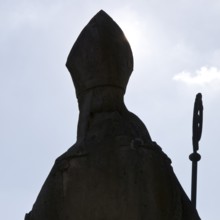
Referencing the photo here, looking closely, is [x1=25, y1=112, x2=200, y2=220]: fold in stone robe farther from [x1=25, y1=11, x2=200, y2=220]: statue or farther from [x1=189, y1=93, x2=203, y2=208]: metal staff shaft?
[x1=189, y1=93, x2=203, y2=208]: metal staff shaft

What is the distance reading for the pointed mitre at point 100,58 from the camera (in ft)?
24.9

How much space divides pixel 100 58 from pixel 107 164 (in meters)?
1.02

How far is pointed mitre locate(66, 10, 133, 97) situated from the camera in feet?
24.9

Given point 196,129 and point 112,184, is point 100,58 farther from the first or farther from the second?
point 196,129

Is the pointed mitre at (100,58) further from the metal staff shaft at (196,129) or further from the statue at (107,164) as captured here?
the metal staff shaft at (196,129)

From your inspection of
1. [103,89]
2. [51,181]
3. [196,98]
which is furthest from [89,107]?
[196,98]

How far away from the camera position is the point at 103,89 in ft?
24.7

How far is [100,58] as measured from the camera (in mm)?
7621

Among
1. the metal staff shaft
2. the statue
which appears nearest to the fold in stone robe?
the statue

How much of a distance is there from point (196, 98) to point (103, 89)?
53.4 inches

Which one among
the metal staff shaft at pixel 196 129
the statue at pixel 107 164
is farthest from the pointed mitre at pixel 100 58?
the metal staff shaft at pixel 196 129

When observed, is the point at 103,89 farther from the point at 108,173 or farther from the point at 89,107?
the point at 108,173

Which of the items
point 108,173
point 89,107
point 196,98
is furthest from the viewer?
point 196,98

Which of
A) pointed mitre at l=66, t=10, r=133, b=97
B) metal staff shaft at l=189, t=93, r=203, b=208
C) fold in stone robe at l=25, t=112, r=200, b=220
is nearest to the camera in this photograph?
fold in stone robe at l=25, t=112, r=200, b=220
